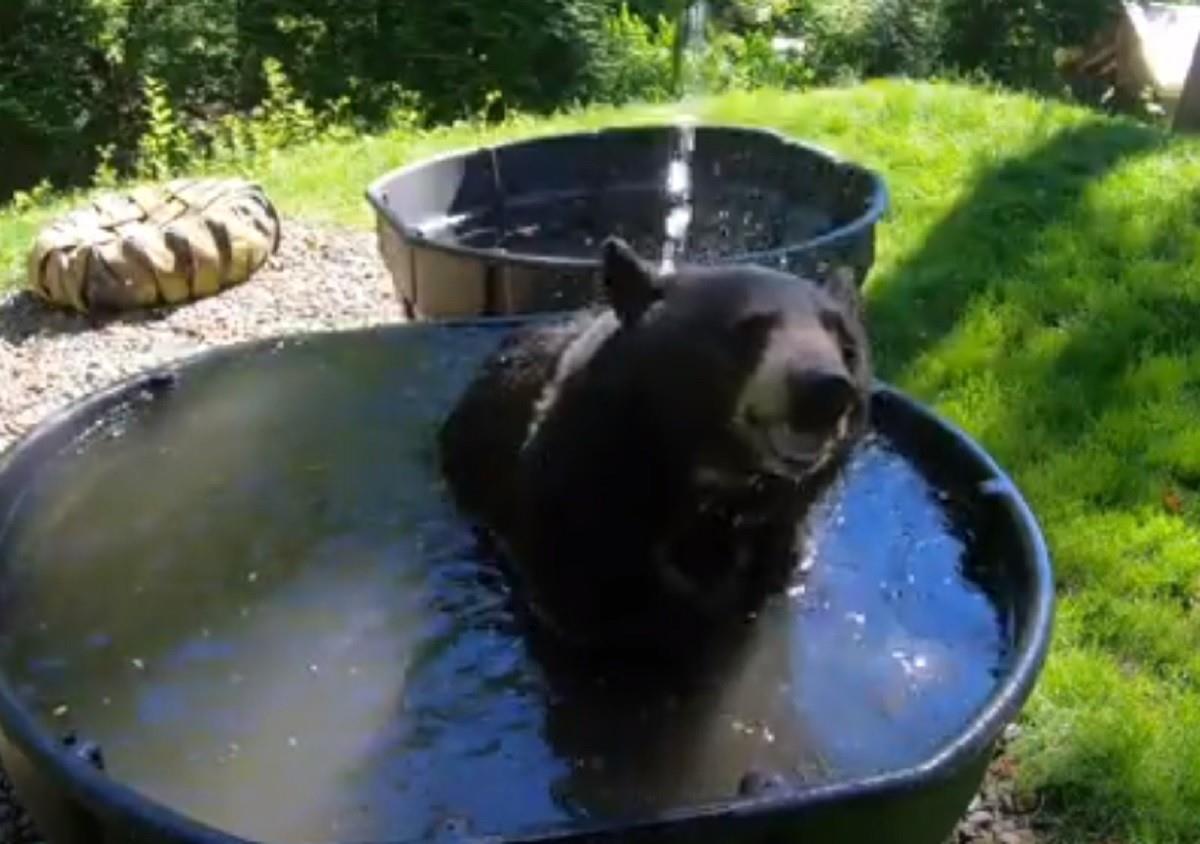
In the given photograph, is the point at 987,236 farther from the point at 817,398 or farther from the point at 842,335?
the point at 817,398

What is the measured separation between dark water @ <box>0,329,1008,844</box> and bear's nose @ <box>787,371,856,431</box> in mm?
620

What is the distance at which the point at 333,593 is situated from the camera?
3.84 meters

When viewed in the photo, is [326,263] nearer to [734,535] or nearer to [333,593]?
[333,593]

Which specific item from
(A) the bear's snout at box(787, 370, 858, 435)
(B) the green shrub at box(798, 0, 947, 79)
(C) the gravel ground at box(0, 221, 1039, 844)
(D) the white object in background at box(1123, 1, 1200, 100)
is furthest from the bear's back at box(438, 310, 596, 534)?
(D) the white object in background at box(1123, 1, 1200, 100)

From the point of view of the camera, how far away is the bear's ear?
10.2ft

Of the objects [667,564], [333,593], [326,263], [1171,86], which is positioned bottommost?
[1171,86]

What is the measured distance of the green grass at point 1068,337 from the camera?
3.93 meters

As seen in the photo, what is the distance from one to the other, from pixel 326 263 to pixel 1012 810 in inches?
189

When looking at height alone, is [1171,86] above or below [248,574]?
below

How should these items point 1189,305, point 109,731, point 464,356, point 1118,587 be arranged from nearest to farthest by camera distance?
point 109,731
point 1118,587
point 464,356
point 1189,305

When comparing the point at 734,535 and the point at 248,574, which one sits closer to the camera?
the point at 734,535

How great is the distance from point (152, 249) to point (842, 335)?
4687 mm

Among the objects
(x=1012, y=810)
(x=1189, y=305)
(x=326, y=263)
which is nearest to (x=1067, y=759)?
(x=1012, y=810)

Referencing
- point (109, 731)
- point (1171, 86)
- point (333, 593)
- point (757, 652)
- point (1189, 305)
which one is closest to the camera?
point (109, 731)
